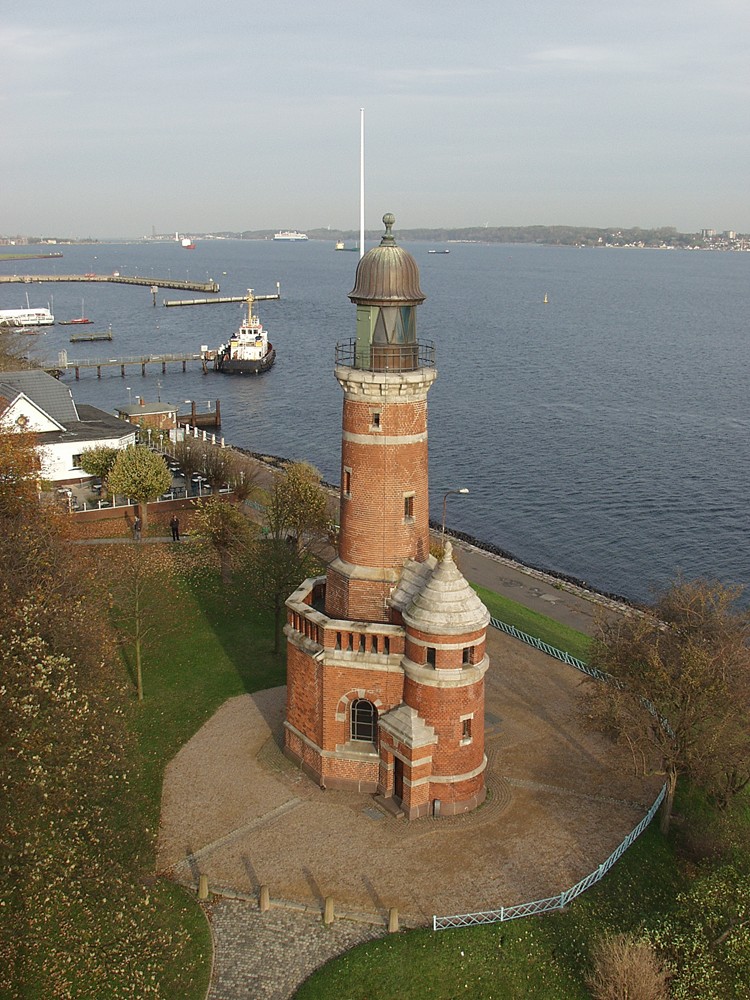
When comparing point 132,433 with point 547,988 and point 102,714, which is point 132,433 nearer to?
point 102,714

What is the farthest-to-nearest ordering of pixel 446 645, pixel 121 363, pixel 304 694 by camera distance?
pixel 121 363 → pixel 304 694 → pixel 446 645

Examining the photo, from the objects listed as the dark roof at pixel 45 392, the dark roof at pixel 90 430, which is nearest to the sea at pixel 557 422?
the dark roof at pixel 90 430

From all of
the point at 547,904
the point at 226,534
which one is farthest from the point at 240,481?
the point at 547,904

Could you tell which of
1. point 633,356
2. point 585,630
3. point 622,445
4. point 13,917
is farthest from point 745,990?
point 633,356

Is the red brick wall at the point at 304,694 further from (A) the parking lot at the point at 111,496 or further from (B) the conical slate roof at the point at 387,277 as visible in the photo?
(A) the parking lot at the point at 111,496

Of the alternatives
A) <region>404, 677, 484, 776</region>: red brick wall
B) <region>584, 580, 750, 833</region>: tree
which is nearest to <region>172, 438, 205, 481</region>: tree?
<region>404, 677, 484, 776</region>: red brick wall

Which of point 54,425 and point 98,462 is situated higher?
point 54,425

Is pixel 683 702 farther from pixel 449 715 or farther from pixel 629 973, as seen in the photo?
pixel 629 973
